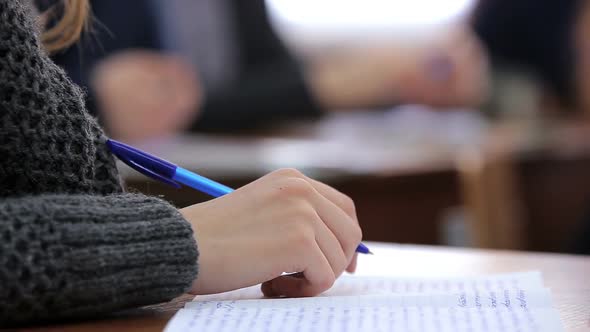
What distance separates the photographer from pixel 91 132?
65 cm

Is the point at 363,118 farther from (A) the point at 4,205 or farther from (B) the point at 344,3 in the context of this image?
(A) the point at 4,205

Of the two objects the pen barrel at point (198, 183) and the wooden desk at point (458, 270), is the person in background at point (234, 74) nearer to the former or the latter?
the wooden desk at point (458, 270)

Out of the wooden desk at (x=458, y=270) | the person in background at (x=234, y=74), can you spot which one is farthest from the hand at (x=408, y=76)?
the wooden desk at (x=458, y=270)

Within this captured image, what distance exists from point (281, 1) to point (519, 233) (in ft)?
6.05

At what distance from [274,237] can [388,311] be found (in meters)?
0.09

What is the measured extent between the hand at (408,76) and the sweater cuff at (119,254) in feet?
8.31

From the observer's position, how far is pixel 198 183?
0.73 m

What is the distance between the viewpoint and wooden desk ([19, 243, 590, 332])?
23.3 inches

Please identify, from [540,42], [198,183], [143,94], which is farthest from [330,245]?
[540,42]

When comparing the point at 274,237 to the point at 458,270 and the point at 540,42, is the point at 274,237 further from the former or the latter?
the point at 540,42

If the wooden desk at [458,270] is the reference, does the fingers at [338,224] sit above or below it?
above

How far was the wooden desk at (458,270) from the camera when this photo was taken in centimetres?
59

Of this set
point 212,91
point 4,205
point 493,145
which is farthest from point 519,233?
point 4,205

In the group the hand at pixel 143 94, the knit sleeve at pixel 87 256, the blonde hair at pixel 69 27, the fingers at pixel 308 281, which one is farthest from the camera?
the hand at pixel 143 94
